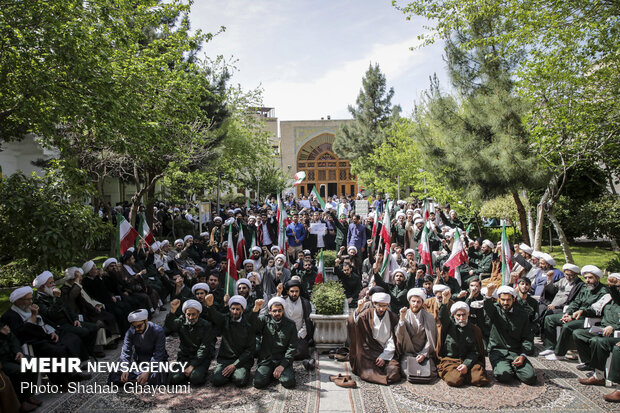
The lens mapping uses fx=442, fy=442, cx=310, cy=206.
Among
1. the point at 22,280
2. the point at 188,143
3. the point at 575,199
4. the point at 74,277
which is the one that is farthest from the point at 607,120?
the point at 22,280

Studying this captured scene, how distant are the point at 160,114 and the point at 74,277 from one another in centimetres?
492

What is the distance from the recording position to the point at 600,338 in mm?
6012

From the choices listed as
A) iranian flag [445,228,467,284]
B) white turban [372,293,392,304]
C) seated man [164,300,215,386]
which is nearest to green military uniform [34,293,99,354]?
seated man [164,300,215,386]

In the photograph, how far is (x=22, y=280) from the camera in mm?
11094

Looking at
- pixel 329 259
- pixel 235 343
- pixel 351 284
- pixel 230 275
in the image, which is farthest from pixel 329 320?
pixel 329 259

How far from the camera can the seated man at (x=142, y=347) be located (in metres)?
5.92

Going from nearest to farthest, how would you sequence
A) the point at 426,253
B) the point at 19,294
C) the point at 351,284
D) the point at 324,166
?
the point at 19,294 < the point at 351,284 < the point at 426,253 < the point at 324,166

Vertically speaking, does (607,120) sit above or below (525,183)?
above

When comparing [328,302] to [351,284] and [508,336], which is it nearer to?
[351,284]

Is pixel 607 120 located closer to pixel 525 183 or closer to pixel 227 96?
pixel 525 183

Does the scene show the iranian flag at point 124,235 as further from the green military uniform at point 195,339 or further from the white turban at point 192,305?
the white turban at point 192,305

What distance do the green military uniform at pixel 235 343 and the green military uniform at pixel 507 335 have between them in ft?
11.2

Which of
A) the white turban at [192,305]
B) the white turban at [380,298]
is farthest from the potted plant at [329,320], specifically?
the white turban at [192,305]

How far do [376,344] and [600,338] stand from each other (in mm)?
3020
